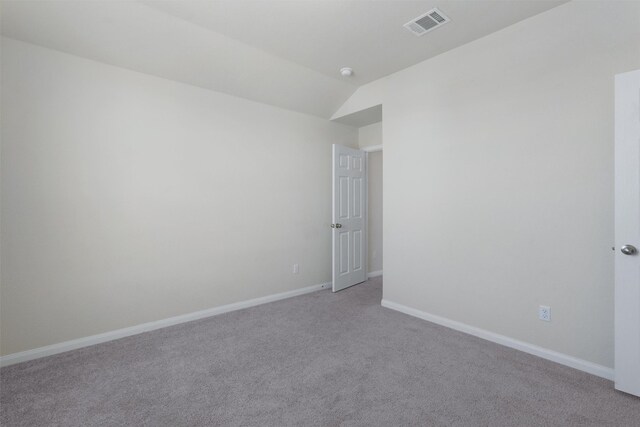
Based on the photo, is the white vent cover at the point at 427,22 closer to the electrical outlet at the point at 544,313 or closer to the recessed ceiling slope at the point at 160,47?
the recessed ceiling slope at the point at 160,47

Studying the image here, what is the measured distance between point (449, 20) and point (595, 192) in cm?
168

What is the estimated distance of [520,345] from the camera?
250 cm

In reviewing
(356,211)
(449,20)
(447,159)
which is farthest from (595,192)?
(356,211)

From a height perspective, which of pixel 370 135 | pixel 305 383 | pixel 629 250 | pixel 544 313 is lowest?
pixel 305 383

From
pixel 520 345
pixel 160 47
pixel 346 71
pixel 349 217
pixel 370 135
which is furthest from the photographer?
pixel 370 135

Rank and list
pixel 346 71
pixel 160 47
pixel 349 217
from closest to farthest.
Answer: pixel 160 47 < pixel 346 71 < pixel 349 217

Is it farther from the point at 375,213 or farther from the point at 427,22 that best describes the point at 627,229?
the point at 375,213

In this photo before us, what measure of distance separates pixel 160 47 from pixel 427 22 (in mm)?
2245

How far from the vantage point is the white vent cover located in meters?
2.40

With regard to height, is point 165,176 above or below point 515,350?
above

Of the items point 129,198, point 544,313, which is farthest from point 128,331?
point 544,313

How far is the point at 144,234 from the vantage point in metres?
2.92

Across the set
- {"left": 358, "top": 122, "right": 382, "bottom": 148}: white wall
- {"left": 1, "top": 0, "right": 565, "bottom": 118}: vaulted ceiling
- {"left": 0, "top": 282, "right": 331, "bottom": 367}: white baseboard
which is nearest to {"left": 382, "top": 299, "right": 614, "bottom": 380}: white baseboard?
{"left": 0, "top": 282, "right": 331, "bottom": 367}: white baseboard

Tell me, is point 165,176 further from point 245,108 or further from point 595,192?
point 595,192
